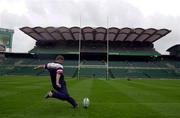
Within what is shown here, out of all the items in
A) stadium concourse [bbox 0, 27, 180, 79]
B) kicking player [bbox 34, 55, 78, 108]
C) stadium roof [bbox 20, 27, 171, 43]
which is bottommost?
kicking player [bbox 34, 55, 78, 108]

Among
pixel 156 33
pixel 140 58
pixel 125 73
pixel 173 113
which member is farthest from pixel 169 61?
pixel 173 113

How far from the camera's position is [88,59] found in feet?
289

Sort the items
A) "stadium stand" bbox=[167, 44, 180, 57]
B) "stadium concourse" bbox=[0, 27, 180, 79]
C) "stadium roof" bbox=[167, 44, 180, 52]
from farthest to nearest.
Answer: "stadium stand" bbox=[167, 44, 180, 57] < "stadium roof" bbox=[167, 44, 180, 52] < "stadium concourse" bbox=[0, 27, 180, 79]

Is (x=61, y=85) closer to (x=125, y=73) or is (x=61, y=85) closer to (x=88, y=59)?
(x=125, y=73)

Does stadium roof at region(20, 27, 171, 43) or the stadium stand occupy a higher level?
stadium roof at region(20, 27, 171, 43)

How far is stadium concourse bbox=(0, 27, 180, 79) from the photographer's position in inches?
2915

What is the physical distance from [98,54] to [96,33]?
12080 mm

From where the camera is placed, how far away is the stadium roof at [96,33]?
7388cm

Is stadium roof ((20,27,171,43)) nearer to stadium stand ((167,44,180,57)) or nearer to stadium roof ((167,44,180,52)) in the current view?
stadium roof ((167,44,180,52))

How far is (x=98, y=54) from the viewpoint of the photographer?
87.6 m

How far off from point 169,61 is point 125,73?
76.6 feet

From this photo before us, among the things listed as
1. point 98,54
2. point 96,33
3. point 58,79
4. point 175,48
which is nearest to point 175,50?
point 175,48

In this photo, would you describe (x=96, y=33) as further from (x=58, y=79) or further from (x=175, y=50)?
(x=58, y=79)

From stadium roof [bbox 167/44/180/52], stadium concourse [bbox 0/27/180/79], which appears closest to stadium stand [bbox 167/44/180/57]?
stadium roof [bbox 167/44/180/52]
